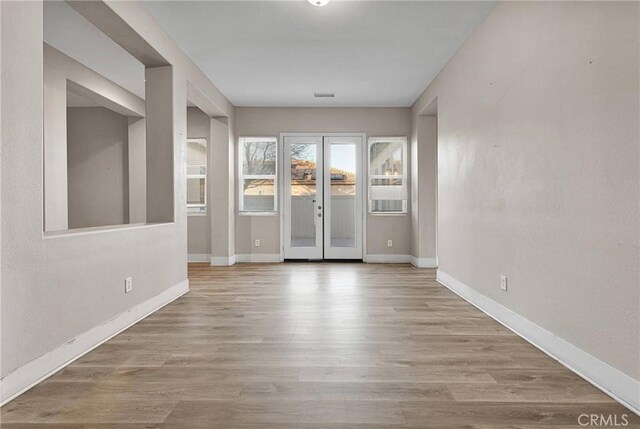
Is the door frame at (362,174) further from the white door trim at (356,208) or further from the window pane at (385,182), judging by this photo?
the window pane at (385,182)

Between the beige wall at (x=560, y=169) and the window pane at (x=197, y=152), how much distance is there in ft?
15.8

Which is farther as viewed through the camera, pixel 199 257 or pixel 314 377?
pixel 199 257

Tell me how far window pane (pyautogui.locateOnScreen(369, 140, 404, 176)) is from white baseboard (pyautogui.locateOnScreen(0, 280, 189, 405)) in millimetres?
4591

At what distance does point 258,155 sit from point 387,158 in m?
2.29

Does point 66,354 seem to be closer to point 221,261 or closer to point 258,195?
point 221,261

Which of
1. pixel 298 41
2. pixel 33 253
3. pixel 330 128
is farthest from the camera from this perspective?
pixel 330 128

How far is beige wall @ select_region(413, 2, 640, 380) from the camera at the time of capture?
1960mm

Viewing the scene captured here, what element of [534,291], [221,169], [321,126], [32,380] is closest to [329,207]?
[321,126]

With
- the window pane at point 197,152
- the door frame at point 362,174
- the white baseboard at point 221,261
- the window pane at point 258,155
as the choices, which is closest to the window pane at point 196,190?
the window pane at point 197,152

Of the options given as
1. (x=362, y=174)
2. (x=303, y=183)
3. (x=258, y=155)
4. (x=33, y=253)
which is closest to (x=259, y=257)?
(x=303, y=183)

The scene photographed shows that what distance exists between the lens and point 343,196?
730 cm

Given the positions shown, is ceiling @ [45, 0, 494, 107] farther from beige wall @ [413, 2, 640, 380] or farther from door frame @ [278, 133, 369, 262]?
door frame @ [278, 133, 369, 262]

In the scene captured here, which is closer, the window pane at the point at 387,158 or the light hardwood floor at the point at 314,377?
the light hardwood floor at the point at 314,377

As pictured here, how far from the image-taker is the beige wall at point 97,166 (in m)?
6.91
